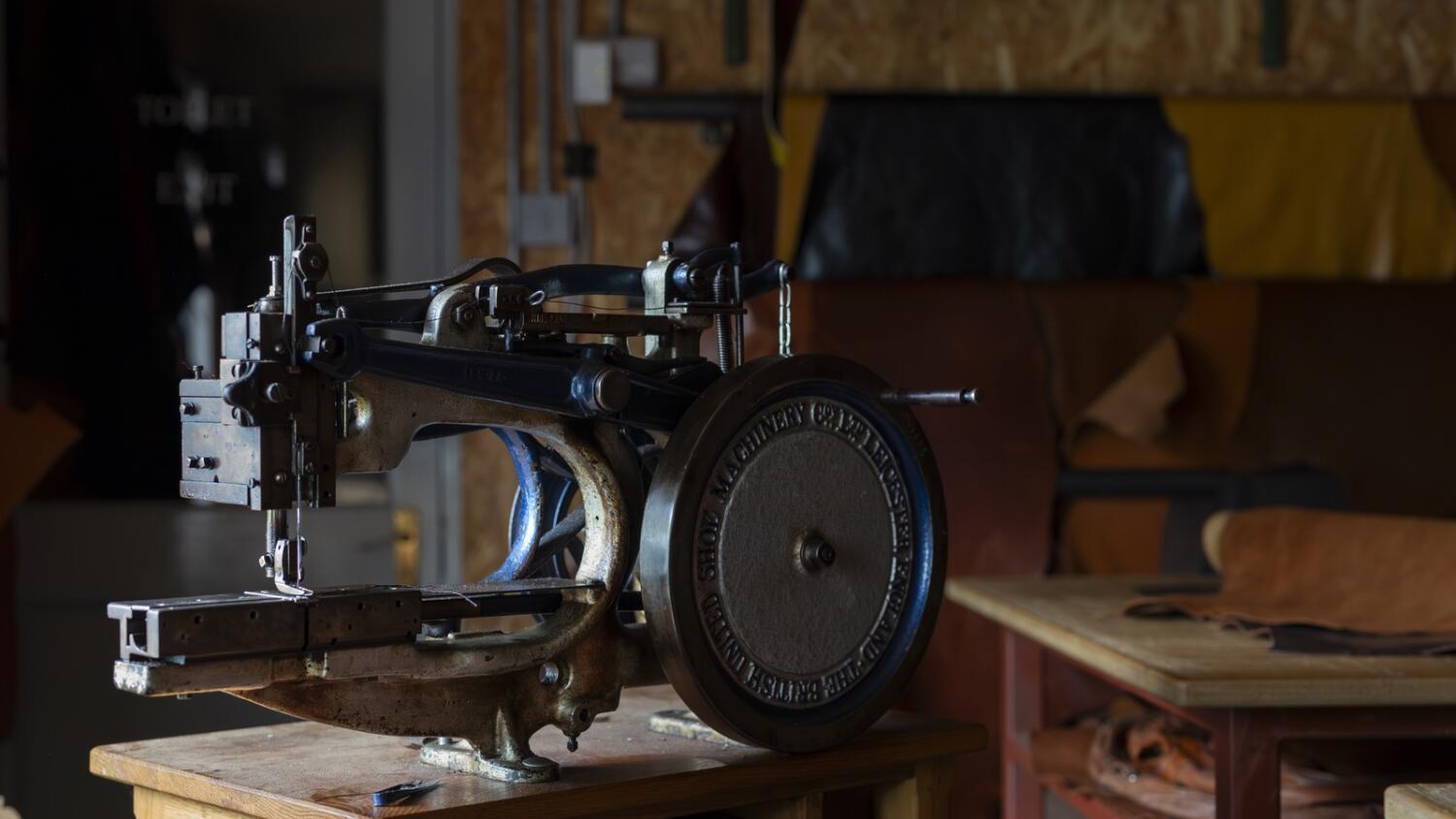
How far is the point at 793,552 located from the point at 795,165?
226 cm

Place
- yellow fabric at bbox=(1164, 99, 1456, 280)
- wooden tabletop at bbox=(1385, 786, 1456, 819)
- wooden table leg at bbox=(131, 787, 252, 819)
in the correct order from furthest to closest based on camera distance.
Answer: yellow fabric at bbox=(1164, 99, 1456, 280) → wooden table leg at bbox=(131, 787, 252, 819) → wooden tabletop at bbox=(1385, 786, 1456, 819)

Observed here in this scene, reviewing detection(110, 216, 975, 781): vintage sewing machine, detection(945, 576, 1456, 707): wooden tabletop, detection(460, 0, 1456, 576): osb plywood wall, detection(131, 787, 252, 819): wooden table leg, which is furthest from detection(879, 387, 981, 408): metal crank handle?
detection(460, 0, 1456, 576): osb plywood wall

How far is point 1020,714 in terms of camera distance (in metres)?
3.04

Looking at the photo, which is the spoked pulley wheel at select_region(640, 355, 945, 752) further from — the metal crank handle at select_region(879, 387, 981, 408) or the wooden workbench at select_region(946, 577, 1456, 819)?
the wooden workbench at select_region(946, 577, 1456, 819)

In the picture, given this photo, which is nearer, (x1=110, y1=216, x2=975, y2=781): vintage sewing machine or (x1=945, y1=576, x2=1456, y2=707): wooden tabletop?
(x1=110, y1=216, x2=975, y2=781): vintage sewing machine

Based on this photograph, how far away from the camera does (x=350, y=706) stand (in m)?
1.62

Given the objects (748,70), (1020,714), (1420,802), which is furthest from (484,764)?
(748,70)

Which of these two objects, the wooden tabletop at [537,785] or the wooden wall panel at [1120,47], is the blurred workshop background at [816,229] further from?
the wooden tabletop at [537,785]

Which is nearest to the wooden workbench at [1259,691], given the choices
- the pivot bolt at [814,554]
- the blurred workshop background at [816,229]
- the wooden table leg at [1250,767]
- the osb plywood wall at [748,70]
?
the wooden table leg at [1250,767]

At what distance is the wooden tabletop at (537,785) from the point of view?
5.32ft

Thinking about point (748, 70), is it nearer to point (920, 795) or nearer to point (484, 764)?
point (920, 795)

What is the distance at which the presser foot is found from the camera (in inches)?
66.4

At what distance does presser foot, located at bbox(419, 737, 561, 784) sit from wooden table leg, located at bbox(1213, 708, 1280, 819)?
0.97 metres

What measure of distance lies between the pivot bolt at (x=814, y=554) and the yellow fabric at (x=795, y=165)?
2.15 metres
